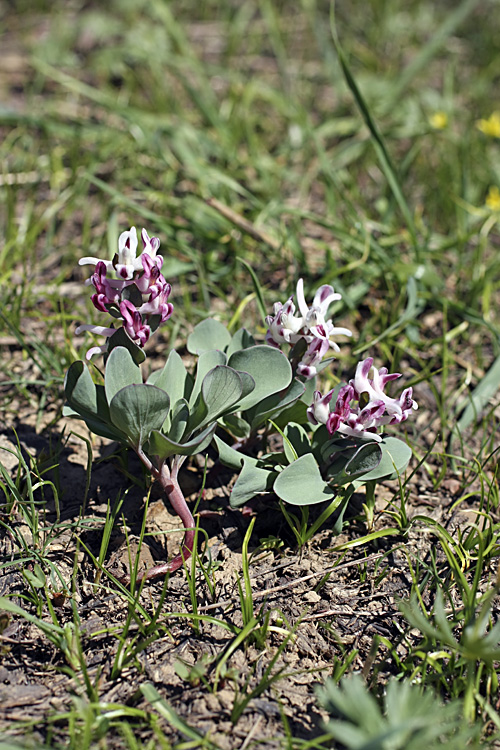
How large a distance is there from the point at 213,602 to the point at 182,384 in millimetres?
644

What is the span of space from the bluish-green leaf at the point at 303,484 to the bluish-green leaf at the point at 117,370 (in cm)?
50

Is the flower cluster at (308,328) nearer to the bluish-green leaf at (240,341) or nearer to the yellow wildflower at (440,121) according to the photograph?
the bluish-green leaf at (240,341)

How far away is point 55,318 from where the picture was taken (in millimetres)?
2639

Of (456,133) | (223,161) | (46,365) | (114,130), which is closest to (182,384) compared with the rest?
(46,365)

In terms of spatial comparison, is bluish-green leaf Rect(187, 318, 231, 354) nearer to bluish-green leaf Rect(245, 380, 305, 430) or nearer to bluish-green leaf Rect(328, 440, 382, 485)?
bluish-green leaf Rect(245, 380, 305, 430)

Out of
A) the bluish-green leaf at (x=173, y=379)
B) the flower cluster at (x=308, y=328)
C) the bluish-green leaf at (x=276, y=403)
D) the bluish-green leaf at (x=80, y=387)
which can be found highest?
the flower cluster at (x=308, y=328)

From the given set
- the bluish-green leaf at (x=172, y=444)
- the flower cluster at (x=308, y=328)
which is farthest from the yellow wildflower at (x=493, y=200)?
the bluish-green leaf at (x=172, y=444)

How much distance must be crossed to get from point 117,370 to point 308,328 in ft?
1.83

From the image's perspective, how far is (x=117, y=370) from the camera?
1839 millimetres

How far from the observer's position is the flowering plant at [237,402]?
5.98ft

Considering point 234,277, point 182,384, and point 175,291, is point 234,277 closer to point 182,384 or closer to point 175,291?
point 175,291

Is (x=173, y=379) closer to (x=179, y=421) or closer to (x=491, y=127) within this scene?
(x=179, y=421)

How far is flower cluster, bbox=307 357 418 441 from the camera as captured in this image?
71.9 inches

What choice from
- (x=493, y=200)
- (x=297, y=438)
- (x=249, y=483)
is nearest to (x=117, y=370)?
(x=249, y=483)
